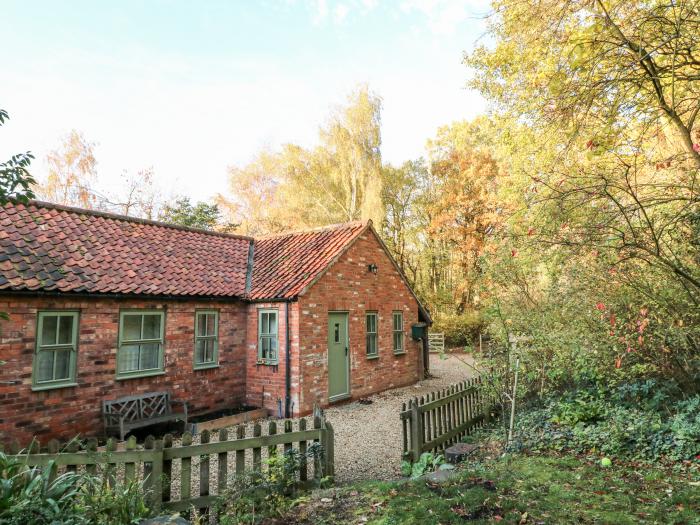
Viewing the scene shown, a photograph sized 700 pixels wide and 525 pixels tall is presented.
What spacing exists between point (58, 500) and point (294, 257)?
392 inches

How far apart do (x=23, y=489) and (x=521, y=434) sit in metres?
6.98

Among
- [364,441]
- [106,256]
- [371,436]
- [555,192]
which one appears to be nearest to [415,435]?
[364,441]

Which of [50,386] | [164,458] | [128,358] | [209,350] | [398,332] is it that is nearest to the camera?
A: [164,458]

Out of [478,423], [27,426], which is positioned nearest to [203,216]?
[27,426]

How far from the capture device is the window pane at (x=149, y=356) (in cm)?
991

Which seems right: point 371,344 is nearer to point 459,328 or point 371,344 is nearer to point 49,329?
point 49,329

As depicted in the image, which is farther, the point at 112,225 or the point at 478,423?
the point at 112,225

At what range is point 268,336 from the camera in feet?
38.2

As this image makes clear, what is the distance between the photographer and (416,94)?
621cm

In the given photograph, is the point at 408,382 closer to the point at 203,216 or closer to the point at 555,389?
the point at 555,389

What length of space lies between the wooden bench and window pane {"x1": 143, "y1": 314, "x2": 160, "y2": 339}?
136 centimetres

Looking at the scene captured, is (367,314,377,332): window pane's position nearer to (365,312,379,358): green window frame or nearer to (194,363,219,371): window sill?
(365,312,379,358): green window frame

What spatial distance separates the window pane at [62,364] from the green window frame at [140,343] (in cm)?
100

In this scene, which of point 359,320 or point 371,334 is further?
point 371,334
